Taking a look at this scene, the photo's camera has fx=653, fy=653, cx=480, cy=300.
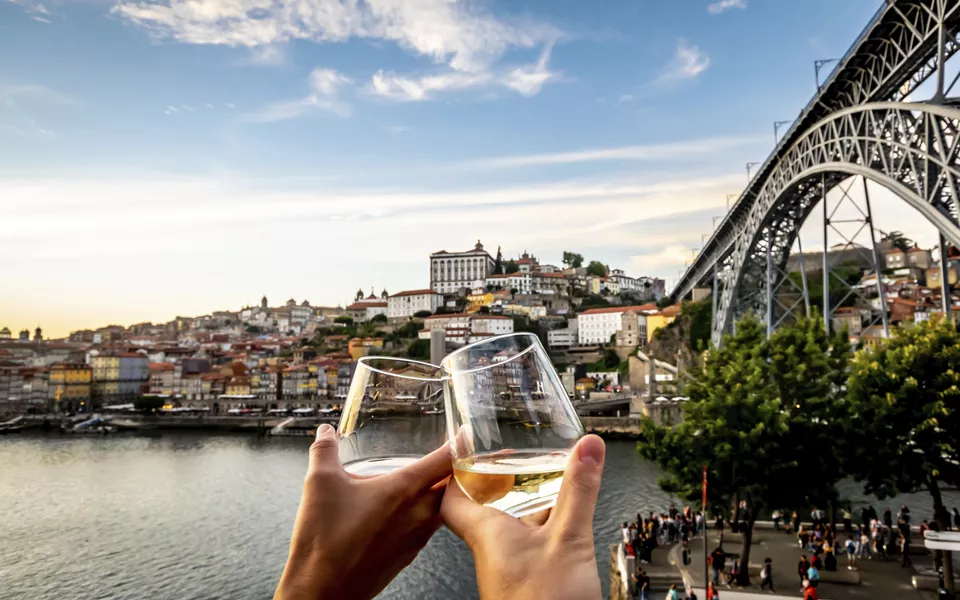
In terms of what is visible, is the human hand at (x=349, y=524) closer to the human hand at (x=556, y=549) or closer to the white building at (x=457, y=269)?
the human hand at (x=556, y=549)

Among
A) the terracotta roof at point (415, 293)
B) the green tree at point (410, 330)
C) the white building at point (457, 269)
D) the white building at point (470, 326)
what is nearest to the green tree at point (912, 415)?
the white building at point (470, 326)

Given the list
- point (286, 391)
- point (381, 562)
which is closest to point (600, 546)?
point (381, 562)

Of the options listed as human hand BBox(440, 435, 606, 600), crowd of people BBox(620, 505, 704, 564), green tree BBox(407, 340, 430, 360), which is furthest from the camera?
green tree BBox(407, 340, 430, 360)

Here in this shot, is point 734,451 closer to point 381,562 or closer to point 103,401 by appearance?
point 381,562

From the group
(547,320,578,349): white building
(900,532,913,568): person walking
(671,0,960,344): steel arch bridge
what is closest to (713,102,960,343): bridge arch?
(671,0,960,344): steel arch bridge

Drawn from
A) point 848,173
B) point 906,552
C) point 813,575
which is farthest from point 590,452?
point 848,173

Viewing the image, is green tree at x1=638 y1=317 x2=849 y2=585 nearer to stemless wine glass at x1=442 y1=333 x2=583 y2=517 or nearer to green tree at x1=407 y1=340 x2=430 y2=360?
stemless wine glass at x1=442 y1=333 x2=583 y2=517

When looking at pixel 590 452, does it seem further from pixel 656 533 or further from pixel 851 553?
pixel 656 533
